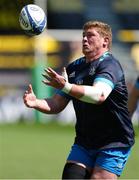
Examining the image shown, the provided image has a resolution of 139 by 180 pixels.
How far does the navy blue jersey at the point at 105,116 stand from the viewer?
21.3 feet

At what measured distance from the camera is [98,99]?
6152 millimetres

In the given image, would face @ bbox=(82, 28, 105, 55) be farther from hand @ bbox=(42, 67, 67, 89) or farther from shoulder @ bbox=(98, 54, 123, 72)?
hand @ bbox=(42, 67, 67, 89)

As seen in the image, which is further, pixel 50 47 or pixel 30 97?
pixel 50 47

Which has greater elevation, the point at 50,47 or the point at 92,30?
the point at 92,30

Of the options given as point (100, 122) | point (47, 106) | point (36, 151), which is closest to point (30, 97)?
point (47, 106)

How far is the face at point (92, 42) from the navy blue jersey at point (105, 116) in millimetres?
90

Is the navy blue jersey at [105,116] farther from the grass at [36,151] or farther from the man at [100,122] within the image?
the grass at [36,151]

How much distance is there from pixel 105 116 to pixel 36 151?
6325 millimetres

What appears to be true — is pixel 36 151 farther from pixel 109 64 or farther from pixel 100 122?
pixel 109 64

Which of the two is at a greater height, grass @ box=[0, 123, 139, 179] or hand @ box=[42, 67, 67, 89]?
hand @ box=[42, 67, 67, 89]

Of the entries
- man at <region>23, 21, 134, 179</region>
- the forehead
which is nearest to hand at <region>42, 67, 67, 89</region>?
man at <region>23, 21, 134, 179</region>

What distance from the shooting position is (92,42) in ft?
21.3

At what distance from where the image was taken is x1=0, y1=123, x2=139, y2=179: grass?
10.3m

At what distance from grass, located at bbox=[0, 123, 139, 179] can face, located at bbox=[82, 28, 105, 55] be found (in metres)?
3.58
